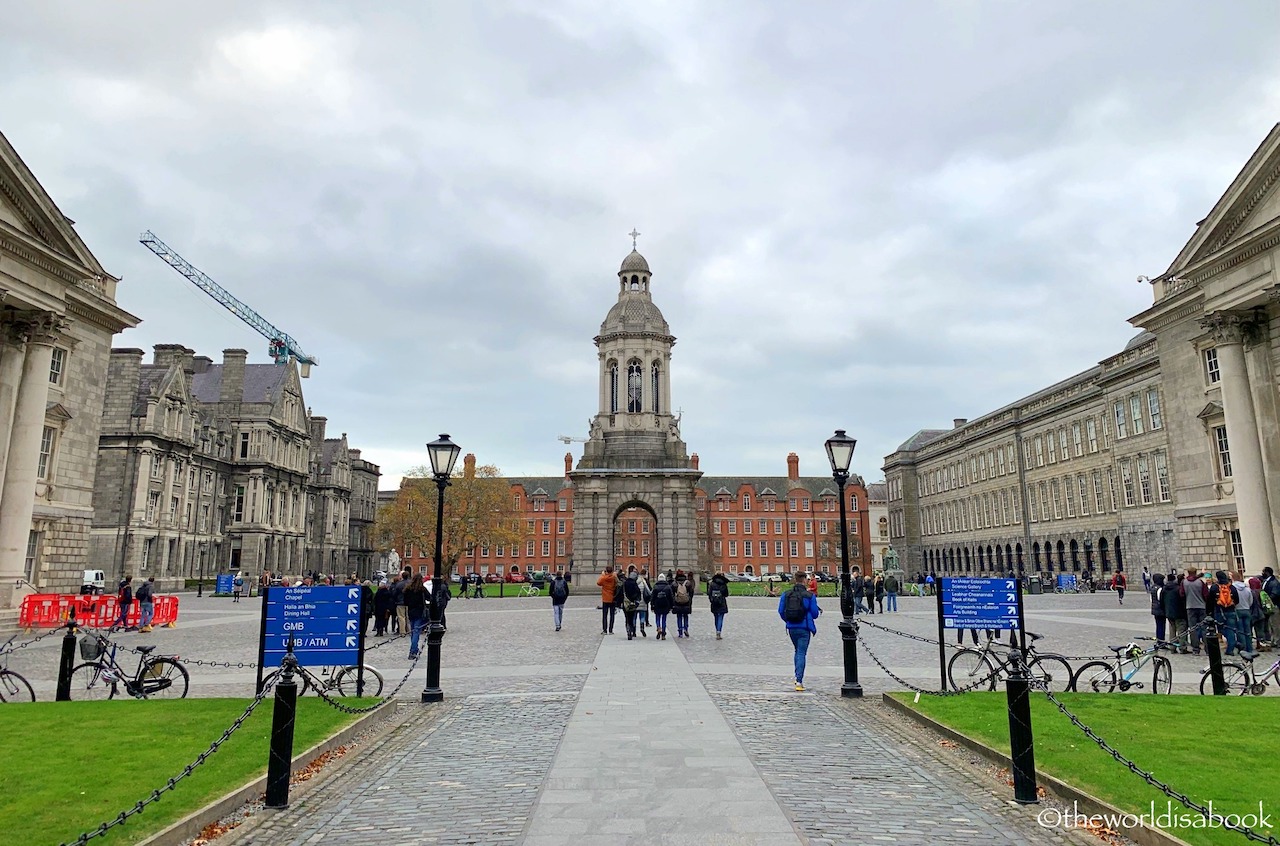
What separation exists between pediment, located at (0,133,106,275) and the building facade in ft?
98.0

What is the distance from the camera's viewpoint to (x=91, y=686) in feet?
40.8

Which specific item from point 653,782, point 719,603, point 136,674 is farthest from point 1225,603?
point 136,674

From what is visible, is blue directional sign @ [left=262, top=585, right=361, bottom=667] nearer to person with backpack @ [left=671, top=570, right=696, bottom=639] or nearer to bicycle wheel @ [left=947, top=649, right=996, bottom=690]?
bicycle wheel @ [left=947, top=649, right=996, bottom=690]

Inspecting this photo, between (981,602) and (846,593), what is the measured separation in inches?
91.5

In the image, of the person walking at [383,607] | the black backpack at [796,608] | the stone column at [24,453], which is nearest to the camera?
the black backpack at [796,608]

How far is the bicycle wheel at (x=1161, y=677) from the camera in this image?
41.2 ft

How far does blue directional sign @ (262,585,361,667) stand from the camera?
11.3 meters

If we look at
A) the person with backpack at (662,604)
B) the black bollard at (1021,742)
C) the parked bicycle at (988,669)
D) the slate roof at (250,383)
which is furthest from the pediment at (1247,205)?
the slate roof at (250,383)

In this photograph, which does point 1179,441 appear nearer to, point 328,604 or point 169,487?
point 328,604

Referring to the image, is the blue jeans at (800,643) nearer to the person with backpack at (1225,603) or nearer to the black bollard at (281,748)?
the black bollard at (281,748)

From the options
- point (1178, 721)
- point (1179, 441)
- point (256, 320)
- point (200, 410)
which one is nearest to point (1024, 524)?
point (1179, 441)

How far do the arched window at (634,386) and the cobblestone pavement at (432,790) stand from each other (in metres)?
48.6

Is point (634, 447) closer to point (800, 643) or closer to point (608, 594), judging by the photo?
point (608, 594)

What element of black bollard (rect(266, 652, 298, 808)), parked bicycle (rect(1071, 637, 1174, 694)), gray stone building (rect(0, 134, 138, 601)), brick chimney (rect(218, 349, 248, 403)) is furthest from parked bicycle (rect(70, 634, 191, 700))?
brick chimney (rect(218, 349, 248, 403))
